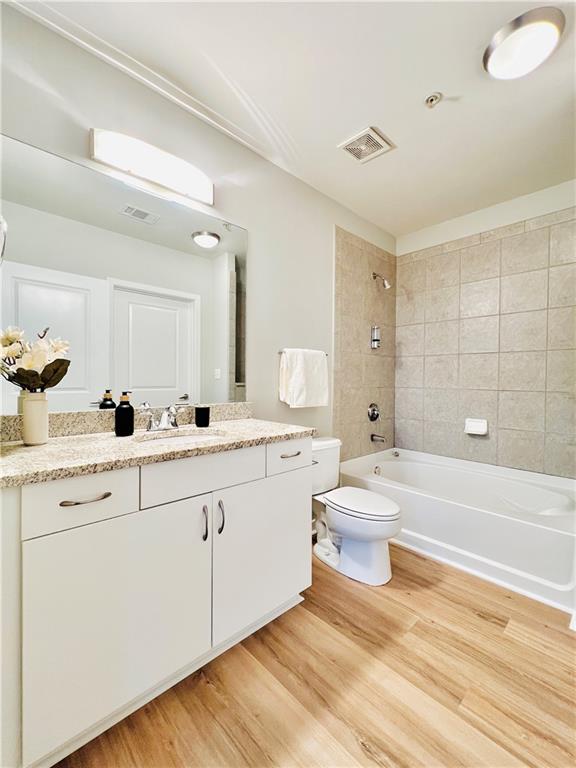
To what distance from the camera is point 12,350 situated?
3.51 ft

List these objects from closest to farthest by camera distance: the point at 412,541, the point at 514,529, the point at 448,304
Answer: the point at 514,529 → the point at 412,541 → the point at 448,304

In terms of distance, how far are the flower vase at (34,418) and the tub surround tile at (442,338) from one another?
2793 mm

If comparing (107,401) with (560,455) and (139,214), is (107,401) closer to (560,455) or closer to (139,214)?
(139,214)

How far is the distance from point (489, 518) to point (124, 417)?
1995 mm

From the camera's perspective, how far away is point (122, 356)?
143 cm

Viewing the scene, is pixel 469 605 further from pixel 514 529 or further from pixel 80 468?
pixel 80 468

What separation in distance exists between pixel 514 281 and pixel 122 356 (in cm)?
273

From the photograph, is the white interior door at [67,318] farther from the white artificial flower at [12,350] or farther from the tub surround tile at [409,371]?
the tub surround tile at [409,371]

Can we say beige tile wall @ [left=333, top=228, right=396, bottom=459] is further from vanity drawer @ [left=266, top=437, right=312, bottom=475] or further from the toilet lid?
vanity drawer @ [left=266, top=437, right=312, bottom=475]

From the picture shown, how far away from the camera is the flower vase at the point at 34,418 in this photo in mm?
1107

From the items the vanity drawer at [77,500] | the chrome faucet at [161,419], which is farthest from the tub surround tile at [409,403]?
the vanity drawer at [77,500]

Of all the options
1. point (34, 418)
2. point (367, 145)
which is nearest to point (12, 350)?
point (34, 418)

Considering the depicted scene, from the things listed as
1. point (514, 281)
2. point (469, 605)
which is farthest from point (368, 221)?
point (469, 605)

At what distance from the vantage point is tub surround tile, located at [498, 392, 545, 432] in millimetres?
2299
